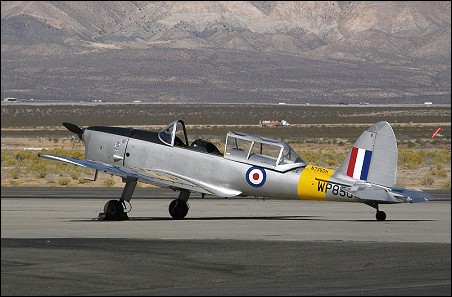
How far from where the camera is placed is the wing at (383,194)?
2270 cm

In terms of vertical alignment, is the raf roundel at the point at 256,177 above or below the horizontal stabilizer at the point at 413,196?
below

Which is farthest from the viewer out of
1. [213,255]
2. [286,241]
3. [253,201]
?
[253,201]

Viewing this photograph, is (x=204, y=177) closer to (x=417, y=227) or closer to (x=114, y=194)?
(x=417, y=227)

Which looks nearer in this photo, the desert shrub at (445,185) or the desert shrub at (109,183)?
the desert shrub at (445,185)

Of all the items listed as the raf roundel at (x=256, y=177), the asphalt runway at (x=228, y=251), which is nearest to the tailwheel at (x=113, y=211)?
the asphalt runway at (x=228, y=251)

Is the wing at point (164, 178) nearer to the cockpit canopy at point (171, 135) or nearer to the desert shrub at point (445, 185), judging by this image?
the cockpit canopy at point (171, 135)

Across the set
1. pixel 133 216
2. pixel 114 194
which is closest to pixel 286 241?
pixel 133 216

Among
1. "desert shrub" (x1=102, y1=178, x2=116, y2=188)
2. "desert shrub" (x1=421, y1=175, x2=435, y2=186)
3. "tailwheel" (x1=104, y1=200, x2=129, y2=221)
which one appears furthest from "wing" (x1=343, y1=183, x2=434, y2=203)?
"desert shrub" (x1=102, y1=178, x2=116, y2=188)

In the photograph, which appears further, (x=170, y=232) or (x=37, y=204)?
(x=37, y=204)

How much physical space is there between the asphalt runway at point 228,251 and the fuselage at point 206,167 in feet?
2.29

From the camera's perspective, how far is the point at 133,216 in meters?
25.9

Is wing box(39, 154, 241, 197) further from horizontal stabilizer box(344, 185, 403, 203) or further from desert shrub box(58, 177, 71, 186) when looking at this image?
desert shrub box(58, 177, 71, 186)

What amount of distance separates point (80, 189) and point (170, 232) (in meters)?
16.2

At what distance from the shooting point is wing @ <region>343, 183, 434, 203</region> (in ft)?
74.5
